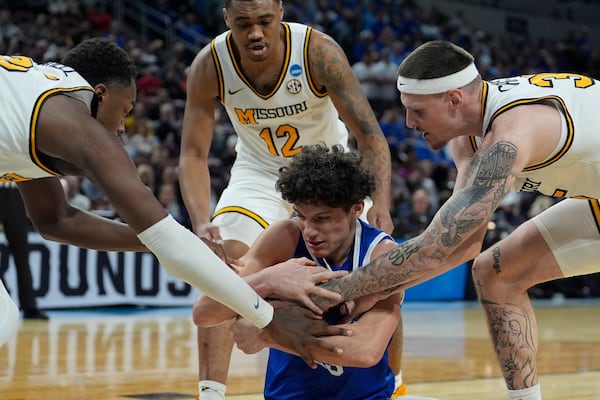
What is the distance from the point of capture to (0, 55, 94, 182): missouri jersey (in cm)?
364

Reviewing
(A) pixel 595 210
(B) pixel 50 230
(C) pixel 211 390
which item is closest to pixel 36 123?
(B) pixel 50 230

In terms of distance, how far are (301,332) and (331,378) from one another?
0.95 ft

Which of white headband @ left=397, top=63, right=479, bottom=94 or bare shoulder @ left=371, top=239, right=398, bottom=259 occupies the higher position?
white headband @ left=397, top=63, right=479, bottom=94

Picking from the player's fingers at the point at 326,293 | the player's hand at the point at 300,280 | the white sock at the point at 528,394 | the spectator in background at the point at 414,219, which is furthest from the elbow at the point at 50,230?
the spectator in background at the point at 414,219

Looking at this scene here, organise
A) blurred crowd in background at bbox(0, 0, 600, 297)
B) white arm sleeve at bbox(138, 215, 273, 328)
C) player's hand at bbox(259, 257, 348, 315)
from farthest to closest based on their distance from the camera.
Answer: blurred crowd in background at bbox(0, 0, 600, 297)
player's hand at bbox(259, 257, 348, 315)
white arm sleeve at bbox(138, 215, 273, 328)

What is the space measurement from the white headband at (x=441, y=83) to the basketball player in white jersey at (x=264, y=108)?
105 cm

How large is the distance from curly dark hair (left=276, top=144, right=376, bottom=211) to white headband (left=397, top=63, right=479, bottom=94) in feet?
1.49

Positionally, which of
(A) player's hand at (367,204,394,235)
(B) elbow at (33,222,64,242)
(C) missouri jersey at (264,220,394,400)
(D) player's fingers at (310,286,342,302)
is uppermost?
(D) player's fingers at (310,286,342,302)

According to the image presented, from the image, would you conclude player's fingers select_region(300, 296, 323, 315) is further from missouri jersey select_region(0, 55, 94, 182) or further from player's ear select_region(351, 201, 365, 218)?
missouri jersey select_region(0, 55, 94, 182)

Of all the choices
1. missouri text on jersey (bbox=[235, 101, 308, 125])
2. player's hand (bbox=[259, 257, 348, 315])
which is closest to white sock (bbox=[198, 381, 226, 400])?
player's hand (bbox=[259, 257, 348, 315])

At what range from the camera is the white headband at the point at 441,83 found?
4.35 metres

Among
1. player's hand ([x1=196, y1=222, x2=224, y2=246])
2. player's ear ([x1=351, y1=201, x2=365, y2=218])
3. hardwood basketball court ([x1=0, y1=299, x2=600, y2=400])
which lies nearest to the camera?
player's ear ([x1=351, y1=201, x2=365, y2=218])

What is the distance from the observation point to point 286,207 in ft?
19.1

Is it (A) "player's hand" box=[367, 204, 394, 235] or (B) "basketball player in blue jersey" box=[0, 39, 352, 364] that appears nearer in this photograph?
(B) "basketball player in blue jersey" box=[0, 39, 352, 364]
